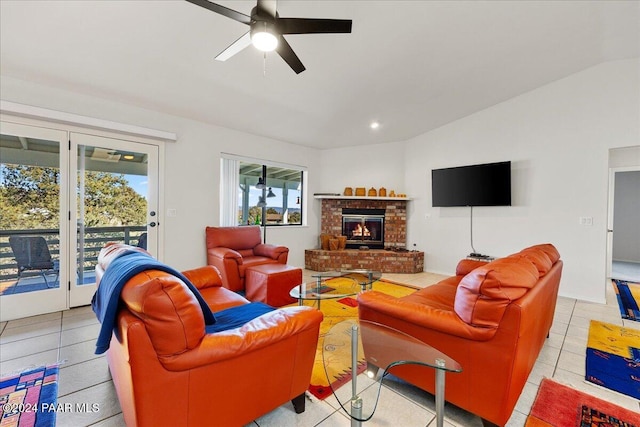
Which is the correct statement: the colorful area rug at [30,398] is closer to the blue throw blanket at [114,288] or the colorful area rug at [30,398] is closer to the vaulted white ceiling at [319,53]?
the blue throw blanket at [114,288]

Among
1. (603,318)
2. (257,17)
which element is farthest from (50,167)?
(603,318)

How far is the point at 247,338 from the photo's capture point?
1253 mm

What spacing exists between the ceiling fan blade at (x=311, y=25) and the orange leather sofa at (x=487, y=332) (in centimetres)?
183

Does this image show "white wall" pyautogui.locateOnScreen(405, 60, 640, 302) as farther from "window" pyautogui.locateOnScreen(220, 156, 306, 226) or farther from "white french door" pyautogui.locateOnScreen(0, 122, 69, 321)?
"white french door" pyautogui.locateOnScreen(0, 122, 69, 321)

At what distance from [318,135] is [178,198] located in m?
2.66

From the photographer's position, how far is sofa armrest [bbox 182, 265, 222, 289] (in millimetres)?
2558

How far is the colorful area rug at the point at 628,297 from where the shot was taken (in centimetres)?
327

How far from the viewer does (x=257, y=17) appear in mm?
1923

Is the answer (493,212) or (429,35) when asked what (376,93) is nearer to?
(429,35)

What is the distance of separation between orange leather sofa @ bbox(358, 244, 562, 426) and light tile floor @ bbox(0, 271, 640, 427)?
0.63 ft

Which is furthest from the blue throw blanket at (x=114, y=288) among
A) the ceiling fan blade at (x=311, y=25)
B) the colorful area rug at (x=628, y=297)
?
the colorful area rug at (x=628, y=297)

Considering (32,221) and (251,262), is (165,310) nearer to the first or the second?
(251,262)

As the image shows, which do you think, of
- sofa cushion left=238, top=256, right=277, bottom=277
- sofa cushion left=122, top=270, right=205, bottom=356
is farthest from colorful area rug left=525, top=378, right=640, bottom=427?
sofa cushion left=238, top=256, right=277, bottom=277

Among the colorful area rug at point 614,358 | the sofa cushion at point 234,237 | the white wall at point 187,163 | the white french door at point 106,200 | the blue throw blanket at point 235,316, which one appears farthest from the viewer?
the sofa cushion at point 234,237
